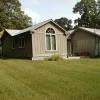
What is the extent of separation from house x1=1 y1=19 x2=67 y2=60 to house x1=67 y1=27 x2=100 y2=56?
7065mm

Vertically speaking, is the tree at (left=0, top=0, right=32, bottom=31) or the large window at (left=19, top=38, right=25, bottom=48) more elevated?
the tree at (left=0, top=0, right=32, bottom=31)

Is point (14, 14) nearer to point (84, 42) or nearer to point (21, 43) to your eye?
A: point (84, 42)

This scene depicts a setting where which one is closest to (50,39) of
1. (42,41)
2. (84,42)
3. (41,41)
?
(42,41)

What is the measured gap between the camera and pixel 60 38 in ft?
92.2

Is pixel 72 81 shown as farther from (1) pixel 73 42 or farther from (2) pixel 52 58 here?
(1) pixel 73 42

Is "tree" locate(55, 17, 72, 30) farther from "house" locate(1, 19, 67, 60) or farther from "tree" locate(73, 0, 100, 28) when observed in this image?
"house" locate(1, 19, 67, 60)

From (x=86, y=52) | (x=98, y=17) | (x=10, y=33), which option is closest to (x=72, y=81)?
(x=10, y=33)

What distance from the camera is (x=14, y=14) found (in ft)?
165

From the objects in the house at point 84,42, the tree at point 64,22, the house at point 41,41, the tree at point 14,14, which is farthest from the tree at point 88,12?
the house at point 41,41

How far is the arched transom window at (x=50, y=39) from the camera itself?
88.7 ft

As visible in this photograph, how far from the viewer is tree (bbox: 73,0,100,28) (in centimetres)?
6771

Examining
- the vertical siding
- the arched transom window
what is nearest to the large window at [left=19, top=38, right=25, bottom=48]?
the vertical siding

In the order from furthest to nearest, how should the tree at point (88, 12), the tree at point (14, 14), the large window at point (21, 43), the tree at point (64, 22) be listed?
the tree at point (64, 22)
the tree at point (88, 12)
the tree at point (14, 14)
the large window at point (21, 43)

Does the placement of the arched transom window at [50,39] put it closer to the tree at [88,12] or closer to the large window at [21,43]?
the large window at [21,43]
